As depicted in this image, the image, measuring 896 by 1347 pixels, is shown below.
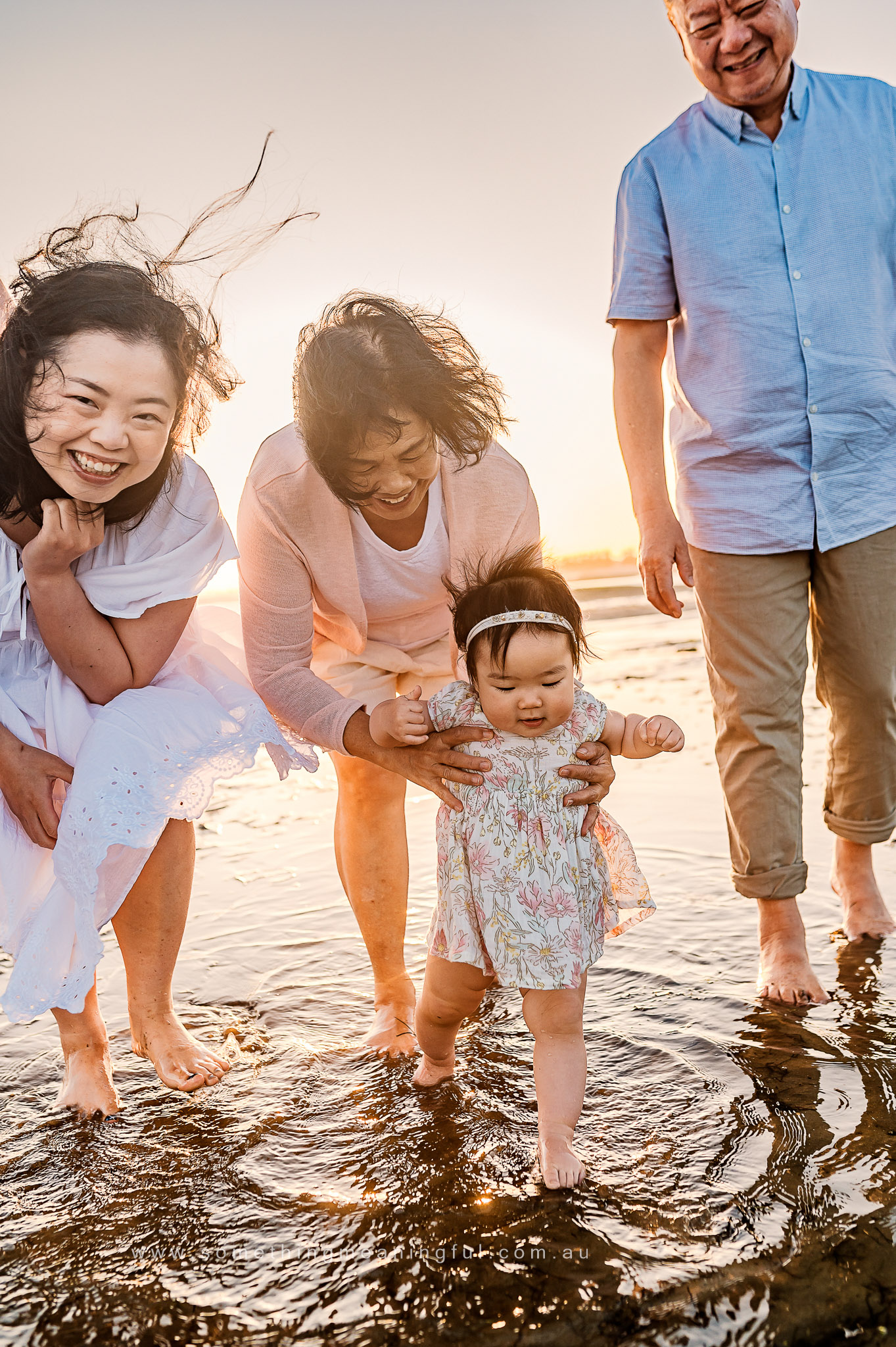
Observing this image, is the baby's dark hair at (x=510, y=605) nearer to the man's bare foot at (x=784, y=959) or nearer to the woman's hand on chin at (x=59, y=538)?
the woman's hand on chin at (x=59, y=538)

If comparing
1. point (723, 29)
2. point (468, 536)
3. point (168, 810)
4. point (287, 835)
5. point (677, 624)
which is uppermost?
point (723, 29)

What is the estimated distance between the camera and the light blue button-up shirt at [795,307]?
2.71 meters

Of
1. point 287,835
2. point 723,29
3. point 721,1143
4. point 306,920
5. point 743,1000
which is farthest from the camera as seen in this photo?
point 287,835

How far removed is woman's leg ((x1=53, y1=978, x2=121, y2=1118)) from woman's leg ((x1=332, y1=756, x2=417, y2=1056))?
62cm

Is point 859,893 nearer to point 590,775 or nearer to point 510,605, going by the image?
point 590,775

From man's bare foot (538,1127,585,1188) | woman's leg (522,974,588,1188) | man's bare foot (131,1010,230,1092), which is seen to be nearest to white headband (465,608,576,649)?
woman's leg (522,974,588,1188)

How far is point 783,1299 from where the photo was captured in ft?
4.94

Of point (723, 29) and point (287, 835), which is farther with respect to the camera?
point (287, 835)

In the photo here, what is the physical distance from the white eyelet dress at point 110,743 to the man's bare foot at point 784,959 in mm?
1180

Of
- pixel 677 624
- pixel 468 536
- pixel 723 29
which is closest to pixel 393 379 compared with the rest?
pixel 468 536

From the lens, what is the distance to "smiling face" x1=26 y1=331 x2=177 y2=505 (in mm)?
2184

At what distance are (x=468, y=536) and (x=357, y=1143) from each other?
1.34 m

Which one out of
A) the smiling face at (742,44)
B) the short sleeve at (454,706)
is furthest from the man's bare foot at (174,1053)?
the smiling face at (742,44)

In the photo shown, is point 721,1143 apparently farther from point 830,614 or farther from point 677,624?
point 677,624
